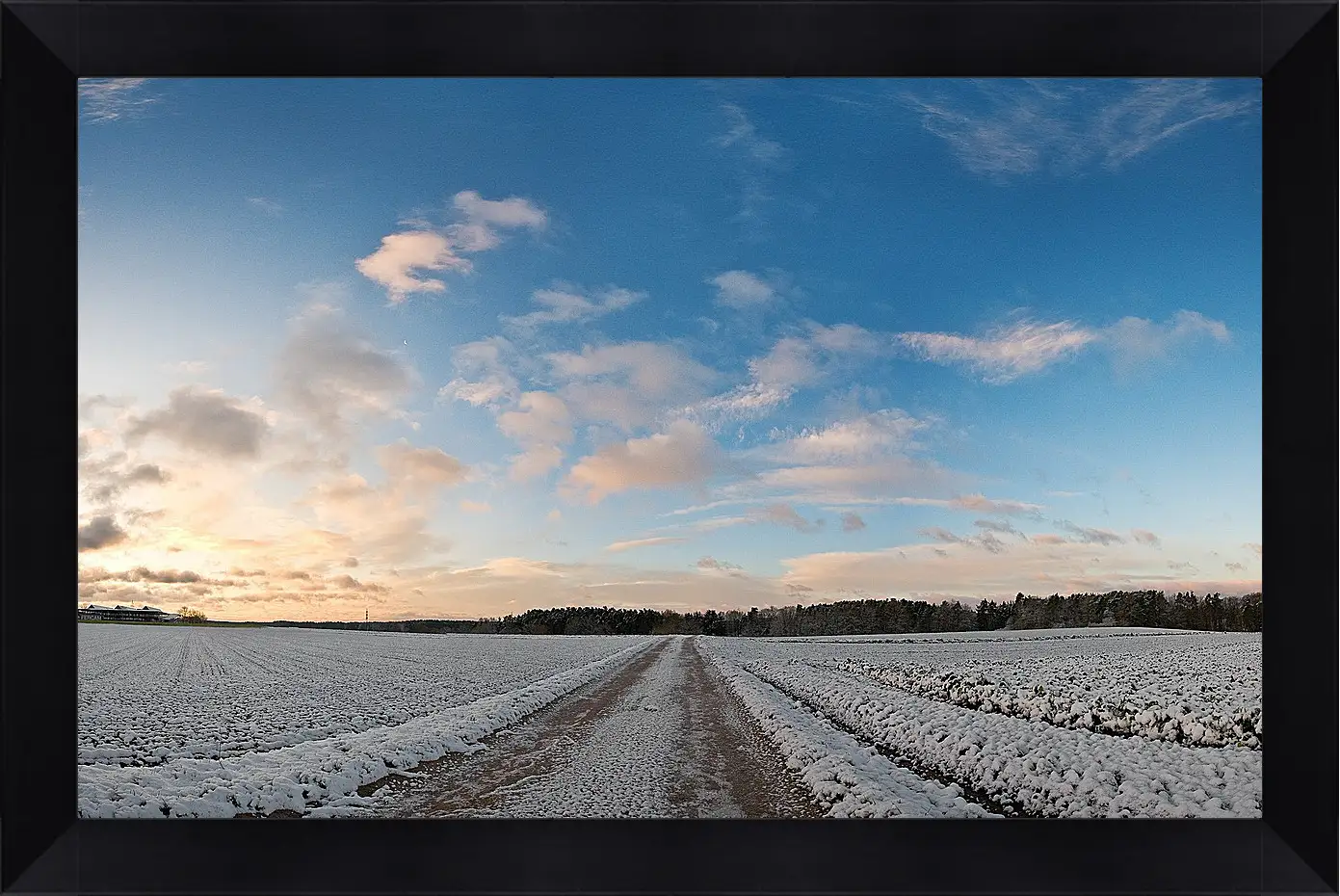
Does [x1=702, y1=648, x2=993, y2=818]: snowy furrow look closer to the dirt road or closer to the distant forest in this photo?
the dirt road

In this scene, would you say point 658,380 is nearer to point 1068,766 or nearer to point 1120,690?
point 1120,690

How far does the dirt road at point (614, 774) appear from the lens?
15.2 feet

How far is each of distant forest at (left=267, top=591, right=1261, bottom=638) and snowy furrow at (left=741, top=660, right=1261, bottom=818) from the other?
2846cm

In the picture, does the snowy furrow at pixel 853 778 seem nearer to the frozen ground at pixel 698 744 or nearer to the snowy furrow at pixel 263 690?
the frozen ground at pixel 698 744

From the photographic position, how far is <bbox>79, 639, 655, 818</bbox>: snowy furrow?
4.58m

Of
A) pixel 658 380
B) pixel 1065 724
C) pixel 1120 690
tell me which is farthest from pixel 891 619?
Result: pixel 1065 724

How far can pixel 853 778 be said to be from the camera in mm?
5027
